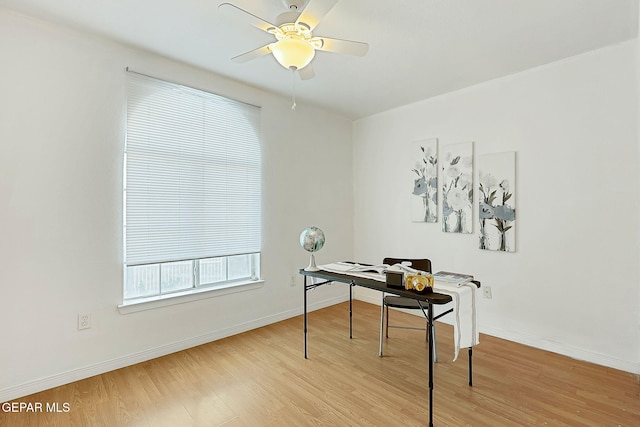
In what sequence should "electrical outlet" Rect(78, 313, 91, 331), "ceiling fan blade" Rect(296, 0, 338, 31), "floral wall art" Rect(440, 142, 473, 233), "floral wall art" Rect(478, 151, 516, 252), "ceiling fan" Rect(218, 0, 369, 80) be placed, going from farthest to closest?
"floral wall art" Rect(440, 142, 473, 233), "floral wall art" Rect(478, 151, 516, 252), "electrical outlet" Rect(78, 313, 91, 331), "ceiling fan" Rect(218, 0, 369, 80), "ceiling fan blade" Rect(296, 0, 338, 31)

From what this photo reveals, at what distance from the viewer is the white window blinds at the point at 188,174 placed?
270 cm

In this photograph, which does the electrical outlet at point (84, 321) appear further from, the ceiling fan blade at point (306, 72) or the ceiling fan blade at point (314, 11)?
the ceiling fan blade at point (314, 11)

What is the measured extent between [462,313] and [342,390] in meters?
1.02

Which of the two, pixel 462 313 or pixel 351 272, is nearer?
pixel 462 313

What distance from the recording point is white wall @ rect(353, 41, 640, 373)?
2.55 metres

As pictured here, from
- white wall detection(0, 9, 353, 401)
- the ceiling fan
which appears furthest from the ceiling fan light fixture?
white wall detection(0, 9, 353, 401)

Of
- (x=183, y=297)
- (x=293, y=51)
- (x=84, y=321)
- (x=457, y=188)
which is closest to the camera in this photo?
(x=293, y=51)

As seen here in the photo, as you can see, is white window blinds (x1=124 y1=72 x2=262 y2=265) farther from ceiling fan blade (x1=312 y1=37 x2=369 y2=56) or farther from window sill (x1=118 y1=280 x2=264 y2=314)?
ceiling fan blade (x1=312 y1=37 x2=369 y2=56)

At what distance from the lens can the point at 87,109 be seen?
246cm

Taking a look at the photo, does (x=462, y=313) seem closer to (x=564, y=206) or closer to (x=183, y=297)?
(x=564, y=206)

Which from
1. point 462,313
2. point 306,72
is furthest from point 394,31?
point 462,313

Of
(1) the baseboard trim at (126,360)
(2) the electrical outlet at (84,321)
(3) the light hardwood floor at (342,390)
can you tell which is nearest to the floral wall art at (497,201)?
(3) the light hardwood floor at (342,390)

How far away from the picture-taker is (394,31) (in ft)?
7.77

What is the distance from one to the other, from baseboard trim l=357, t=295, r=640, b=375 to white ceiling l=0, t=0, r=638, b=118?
101 inches
